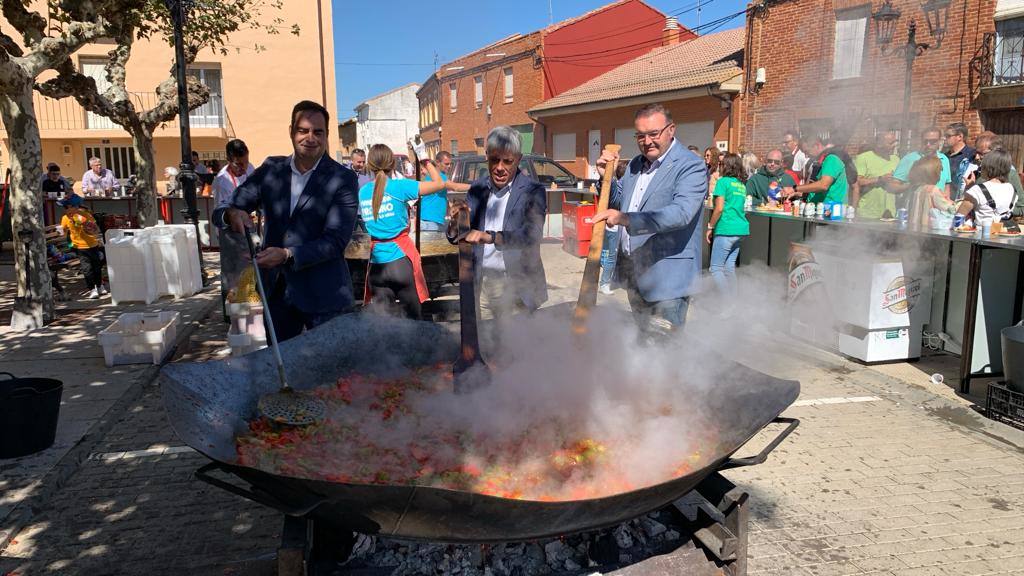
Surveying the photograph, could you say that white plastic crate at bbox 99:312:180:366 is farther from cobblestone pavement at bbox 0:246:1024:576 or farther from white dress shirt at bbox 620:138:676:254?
white dress shirt at bbox 620:138:676:254

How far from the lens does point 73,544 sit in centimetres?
338

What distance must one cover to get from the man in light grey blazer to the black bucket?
367 cm

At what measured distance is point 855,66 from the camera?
41.1 ft

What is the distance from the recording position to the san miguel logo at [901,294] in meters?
6.10

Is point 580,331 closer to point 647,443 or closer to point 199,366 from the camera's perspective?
point 647,443

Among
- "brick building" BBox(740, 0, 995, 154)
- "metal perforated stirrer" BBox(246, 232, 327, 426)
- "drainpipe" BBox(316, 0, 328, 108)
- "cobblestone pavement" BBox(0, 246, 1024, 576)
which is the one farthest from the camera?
"drainpipe" BBox(316, 0, 328, 108)

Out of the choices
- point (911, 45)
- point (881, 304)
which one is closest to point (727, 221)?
point (881, 304)

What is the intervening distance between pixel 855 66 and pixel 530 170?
21.6ft

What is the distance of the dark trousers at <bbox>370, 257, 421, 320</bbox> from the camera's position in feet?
16.6

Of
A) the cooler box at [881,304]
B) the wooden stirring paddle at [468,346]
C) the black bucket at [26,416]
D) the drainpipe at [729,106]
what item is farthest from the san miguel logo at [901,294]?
the drainpipe at [729,106]

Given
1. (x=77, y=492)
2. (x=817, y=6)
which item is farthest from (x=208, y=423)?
(x=817, y=6)

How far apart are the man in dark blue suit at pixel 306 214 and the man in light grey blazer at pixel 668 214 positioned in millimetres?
1431

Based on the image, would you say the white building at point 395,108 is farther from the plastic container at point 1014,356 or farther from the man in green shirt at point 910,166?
the plastic container at point 1014,356

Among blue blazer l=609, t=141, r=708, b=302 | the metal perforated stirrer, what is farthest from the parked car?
the metal perforated stirrer
